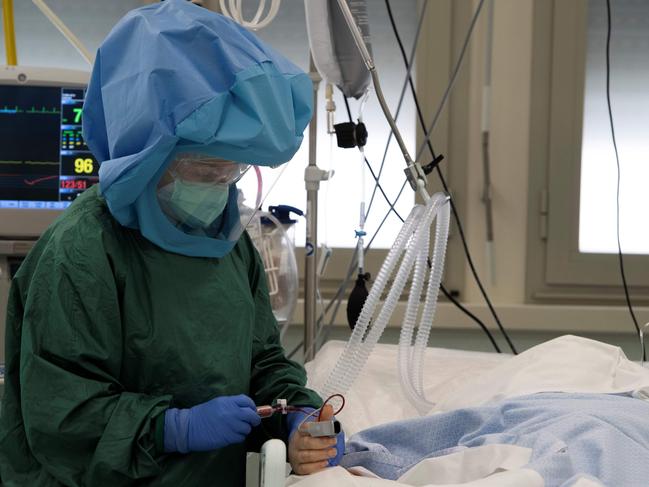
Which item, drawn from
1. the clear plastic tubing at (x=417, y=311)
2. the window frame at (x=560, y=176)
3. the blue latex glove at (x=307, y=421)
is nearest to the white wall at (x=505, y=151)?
the window frame at (x=560, y=176)

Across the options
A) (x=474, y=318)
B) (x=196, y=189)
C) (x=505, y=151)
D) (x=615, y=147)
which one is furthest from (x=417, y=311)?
(x=615, y=147)

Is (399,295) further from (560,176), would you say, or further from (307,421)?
(560,176)

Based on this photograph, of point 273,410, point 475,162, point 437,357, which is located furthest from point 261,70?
point 475,162

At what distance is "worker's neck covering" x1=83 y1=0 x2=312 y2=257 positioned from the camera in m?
1.06

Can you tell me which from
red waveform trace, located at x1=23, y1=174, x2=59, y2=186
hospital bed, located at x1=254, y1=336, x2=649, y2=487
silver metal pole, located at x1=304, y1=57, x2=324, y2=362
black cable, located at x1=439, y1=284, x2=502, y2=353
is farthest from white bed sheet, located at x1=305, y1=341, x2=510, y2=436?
red waveform trace, located at x1=23, y1=174, x2=59, y2=186

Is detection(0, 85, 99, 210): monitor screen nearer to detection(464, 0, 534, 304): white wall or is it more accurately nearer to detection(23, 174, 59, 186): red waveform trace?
detection(23, 174, 59, 186): red waveform trace

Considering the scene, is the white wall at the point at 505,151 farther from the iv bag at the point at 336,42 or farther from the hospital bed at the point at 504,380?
the iv bag at the point at 336,42

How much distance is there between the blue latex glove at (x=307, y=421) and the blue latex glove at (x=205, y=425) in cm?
18

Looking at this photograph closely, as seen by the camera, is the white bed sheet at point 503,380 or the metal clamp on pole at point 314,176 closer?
the white bed sheet at point 503,380

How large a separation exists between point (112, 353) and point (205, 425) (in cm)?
16

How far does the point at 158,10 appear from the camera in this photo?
3.76ft

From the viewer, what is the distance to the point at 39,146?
191 cm

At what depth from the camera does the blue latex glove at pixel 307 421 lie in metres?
1.29

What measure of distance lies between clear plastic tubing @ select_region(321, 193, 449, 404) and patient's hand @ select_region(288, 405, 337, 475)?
308mm
